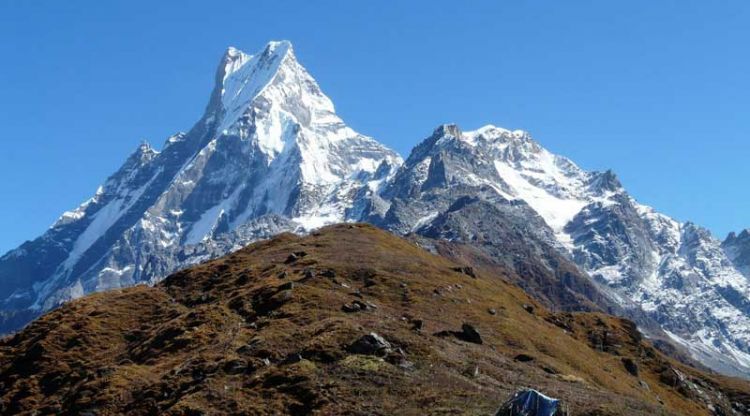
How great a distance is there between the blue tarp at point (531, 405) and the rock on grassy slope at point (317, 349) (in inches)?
248

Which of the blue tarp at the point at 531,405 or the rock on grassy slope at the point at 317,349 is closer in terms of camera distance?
the blue tarp at the point at 531,405

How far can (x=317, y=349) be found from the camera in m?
67.6

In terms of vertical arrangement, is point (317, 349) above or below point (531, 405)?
above

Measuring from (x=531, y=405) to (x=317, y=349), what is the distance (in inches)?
975

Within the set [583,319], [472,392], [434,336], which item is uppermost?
[583,319]

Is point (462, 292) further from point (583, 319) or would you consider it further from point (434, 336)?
point (583, 319)

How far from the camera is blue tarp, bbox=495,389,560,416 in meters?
46.1

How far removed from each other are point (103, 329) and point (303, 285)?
22027mm

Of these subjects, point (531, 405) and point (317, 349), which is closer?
point (531, 405)

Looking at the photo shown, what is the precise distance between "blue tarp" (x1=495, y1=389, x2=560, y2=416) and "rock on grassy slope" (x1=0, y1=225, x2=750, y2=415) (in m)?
6.29

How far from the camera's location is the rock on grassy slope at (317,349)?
2398 inches

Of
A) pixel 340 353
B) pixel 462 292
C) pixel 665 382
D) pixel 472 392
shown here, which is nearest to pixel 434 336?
pixel 340 353

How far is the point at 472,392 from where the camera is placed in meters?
58.7

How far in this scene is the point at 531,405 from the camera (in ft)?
153
